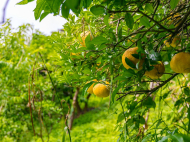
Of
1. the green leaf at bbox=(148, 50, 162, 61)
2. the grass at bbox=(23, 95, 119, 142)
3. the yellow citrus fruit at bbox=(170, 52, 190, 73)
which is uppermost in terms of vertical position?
the green leaf at bbox=(148, 50, 162, 61)

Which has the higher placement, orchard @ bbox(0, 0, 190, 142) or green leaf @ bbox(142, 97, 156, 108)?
orchard @ bbox(0, 0, 190, 142)

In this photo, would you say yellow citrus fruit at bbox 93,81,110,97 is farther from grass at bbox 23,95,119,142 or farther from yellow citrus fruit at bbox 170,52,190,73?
grass at bbox 23,95,119,142

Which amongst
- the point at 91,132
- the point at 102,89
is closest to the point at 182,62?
the point at 102,89

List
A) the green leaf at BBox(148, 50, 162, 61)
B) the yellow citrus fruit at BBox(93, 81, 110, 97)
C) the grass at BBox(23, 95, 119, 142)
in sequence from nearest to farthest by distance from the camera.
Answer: the green leaf at BBox(148, 50, 162, 61) < the yellow citrus fruit at BBox(93, 81, 110, 97) < the grass at BBox(23, 95, 119, 142)

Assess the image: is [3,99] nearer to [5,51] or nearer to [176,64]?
[5,51]

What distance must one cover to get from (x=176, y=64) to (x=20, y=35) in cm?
213

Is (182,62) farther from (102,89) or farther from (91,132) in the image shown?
(91,132)

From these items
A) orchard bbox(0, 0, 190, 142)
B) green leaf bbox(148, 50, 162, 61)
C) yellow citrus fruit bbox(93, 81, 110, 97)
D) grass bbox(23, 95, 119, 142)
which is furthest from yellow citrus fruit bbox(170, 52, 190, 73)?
grass bbox(23, 95, 119, 142)

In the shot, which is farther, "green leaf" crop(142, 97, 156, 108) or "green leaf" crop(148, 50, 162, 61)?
"green leaf" crop(142, 97, 156, 108)

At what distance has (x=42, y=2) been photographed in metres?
0.39

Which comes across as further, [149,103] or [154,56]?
[149,103]

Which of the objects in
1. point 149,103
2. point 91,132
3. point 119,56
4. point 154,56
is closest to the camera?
point 154,56

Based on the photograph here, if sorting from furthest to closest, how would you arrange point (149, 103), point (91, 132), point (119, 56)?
point (91, 132) < point (149, 103) < point (119, 56)

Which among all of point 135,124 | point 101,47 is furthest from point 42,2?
point 135,124
